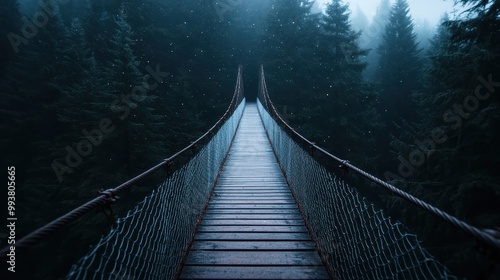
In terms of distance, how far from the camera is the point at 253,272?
2.17 metres

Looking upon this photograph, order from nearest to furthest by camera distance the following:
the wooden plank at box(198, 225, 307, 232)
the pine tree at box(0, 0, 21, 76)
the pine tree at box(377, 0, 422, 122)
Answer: the wooden plank at box(198, 225, 307, 232), the pine tree at box(0, 0, 21, 76), the pine tree at box(377, 0, 422, 122)

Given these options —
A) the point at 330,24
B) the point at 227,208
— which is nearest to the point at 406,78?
the point at 330,24

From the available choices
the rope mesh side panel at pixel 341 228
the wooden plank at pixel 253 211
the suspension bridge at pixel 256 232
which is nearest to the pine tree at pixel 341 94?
the wooden plank at pixel 253 211

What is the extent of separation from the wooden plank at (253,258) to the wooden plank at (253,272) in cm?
7

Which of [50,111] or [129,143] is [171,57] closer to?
[50,111]

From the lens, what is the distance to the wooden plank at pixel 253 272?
6.97 ft

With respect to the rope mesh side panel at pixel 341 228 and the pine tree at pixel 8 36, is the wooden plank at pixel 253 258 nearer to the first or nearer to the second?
the rope mesh side panel at pixel 341 228

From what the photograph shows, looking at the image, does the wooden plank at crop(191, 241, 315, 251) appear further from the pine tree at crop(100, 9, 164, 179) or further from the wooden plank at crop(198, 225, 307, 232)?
the pine tree at crop(100, 9, 164, 179)

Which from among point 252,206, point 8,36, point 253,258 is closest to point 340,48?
point 252,206

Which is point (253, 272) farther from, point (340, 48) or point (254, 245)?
point (340, 48)

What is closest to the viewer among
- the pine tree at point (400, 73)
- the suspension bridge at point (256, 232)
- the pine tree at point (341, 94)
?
the suspension bridge at point (256, 232)

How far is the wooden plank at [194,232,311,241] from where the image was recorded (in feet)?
8.89

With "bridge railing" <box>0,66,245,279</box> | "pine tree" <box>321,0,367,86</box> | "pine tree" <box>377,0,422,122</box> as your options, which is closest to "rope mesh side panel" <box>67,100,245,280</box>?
"bridge railing" <box>0,66,245,279</box>

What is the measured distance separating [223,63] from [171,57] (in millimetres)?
3774
